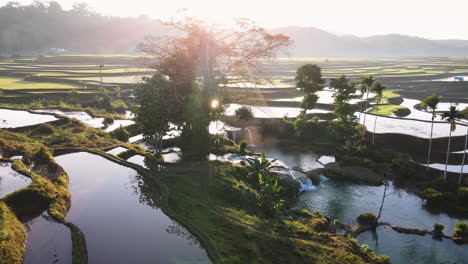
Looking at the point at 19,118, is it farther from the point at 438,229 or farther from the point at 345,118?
the point at 438,229

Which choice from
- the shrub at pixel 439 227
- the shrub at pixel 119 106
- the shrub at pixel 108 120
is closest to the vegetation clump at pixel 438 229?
the shrub at pixel 439 227

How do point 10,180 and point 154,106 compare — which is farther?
point 154,106

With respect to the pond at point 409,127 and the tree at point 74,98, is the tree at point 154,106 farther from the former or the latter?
the tree at point 74,98

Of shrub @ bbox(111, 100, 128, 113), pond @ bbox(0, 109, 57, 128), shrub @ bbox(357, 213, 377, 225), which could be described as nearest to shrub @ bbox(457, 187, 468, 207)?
shrub @ bbox(357, 213, 377, 225)

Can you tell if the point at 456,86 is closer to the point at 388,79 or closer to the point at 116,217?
the point at 388,79

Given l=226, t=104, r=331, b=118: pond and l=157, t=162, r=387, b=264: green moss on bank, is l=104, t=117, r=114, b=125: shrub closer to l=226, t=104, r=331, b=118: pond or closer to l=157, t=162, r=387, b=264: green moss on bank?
l=226, t=104, r=331, b=118: pond

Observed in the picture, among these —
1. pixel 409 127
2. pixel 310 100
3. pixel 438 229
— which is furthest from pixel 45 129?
pixel 409 127
